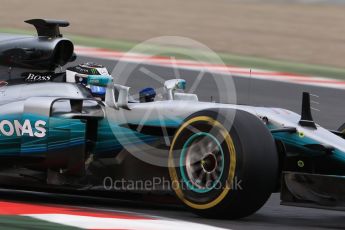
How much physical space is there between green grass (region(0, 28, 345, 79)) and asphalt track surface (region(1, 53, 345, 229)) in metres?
1.40

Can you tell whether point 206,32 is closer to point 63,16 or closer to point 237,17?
point 237,17

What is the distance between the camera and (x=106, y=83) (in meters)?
7.07

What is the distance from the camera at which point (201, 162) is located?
20.4 ft

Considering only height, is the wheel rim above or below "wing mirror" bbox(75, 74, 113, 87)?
below

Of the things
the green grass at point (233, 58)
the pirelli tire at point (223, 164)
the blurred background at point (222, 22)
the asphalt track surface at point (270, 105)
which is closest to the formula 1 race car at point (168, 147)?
the pirelli tire at point (223, 164)

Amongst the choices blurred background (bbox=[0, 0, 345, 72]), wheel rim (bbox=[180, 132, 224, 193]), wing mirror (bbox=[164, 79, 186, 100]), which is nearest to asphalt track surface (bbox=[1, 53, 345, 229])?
wheel rim (bbox=[180, 132, 224, 193])

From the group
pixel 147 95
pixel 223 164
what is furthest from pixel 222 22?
pixel 223 164

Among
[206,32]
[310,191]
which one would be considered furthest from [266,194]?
[206,32]

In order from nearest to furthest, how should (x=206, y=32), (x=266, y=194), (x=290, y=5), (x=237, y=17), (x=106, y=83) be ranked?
(x=266, y=194)
(x=106, y=83)
(x=206, y=32)
(x=237, y=17)
(x=290, y=5)

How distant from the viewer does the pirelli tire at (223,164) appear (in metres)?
5.93

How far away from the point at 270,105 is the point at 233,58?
3.87 m

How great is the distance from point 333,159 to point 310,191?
30cm

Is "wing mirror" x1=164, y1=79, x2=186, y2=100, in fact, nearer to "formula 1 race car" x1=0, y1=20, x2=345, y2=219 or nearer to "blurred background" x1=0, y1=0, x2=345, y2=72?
"formula 1 race car" x1=0, y1=20, x2=345, y2=219

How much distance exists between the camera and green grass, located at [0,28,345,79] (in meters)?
16.1
